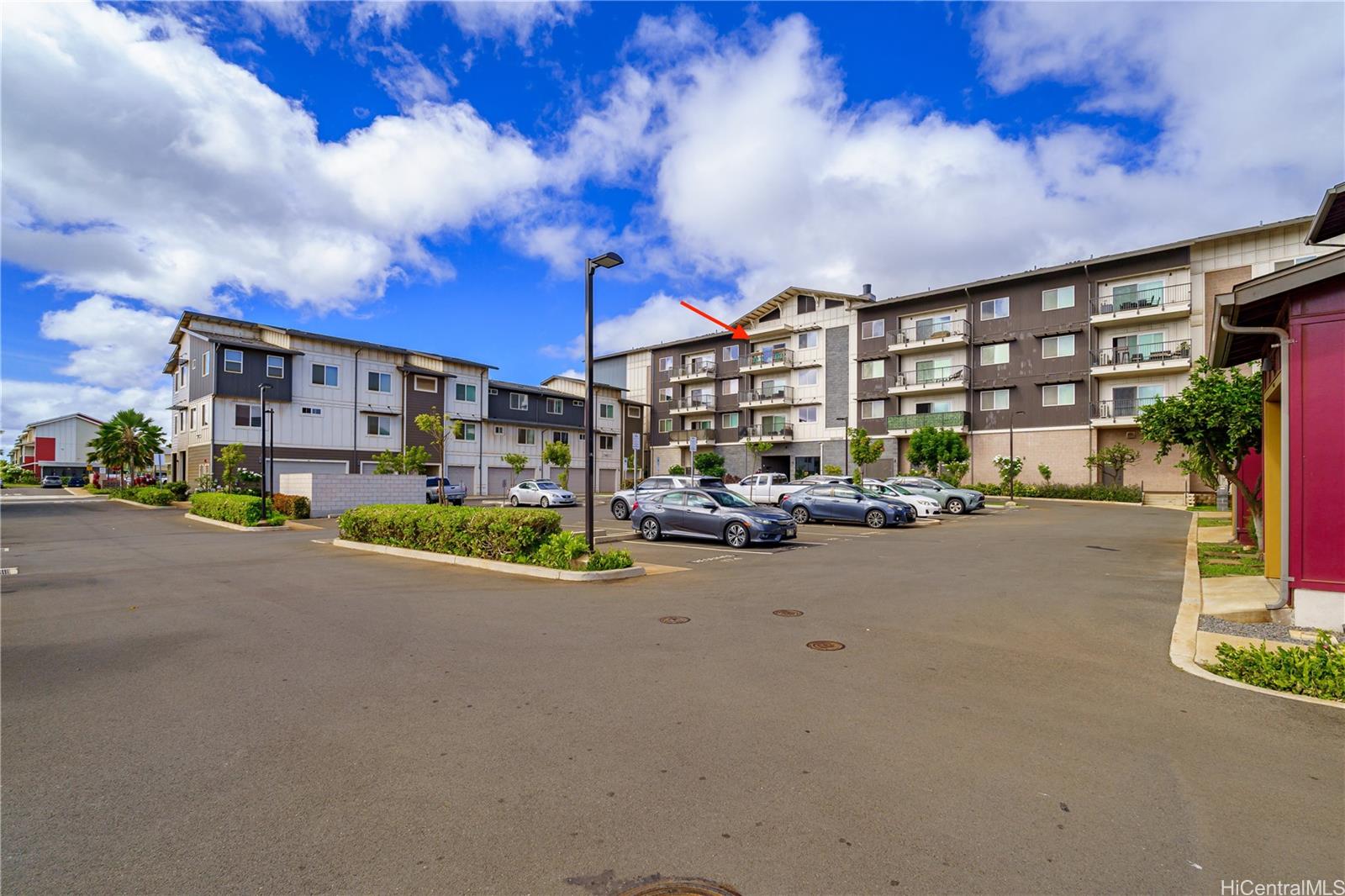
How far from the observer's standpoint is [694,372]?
62.6 m

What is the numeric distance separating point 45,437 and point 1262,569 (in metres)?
124

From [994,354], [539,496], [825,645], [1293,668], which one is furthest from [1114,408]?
[825,645]

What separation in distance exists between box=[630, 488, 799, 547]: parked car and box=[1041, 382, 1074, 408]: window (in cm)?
3344

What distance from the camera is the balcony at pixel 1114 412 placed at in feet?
132

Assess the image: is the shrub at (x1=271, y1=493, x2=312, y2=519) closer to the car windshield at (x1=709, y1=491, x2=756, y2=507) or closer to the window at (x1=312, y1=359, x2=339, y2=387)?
the window at (x1=312, y1=359, x2=339, y2=387)

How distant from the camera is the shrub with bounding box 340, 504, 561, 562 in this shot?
43.4 ft

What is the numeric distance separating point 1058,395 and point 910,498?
21.9 metres

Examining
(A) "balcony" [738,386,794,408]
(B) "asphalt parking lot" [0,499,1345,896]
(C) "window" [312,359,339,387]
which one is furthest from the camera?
(A) "balcony" [738,386,794,408]

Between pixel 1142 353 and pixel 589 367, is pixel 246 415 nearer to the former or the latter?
pixel 589 367

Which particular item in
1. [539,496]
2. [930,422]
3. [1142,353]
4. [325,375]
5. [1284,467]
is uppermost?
[1142,353]

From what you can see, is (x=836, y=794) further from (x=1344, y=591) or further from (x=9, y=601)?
(x=9, y=601)

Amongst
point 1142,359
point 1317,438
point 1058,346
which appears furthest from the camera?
point 1058,346

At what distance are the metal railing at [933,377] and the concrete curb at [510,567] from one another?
1593 inches

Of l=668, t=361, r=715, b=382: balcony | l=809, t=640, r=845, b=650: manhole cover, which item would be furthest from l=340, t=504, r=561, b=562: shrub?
l=668, t=361, r=715, b=382: balcony
